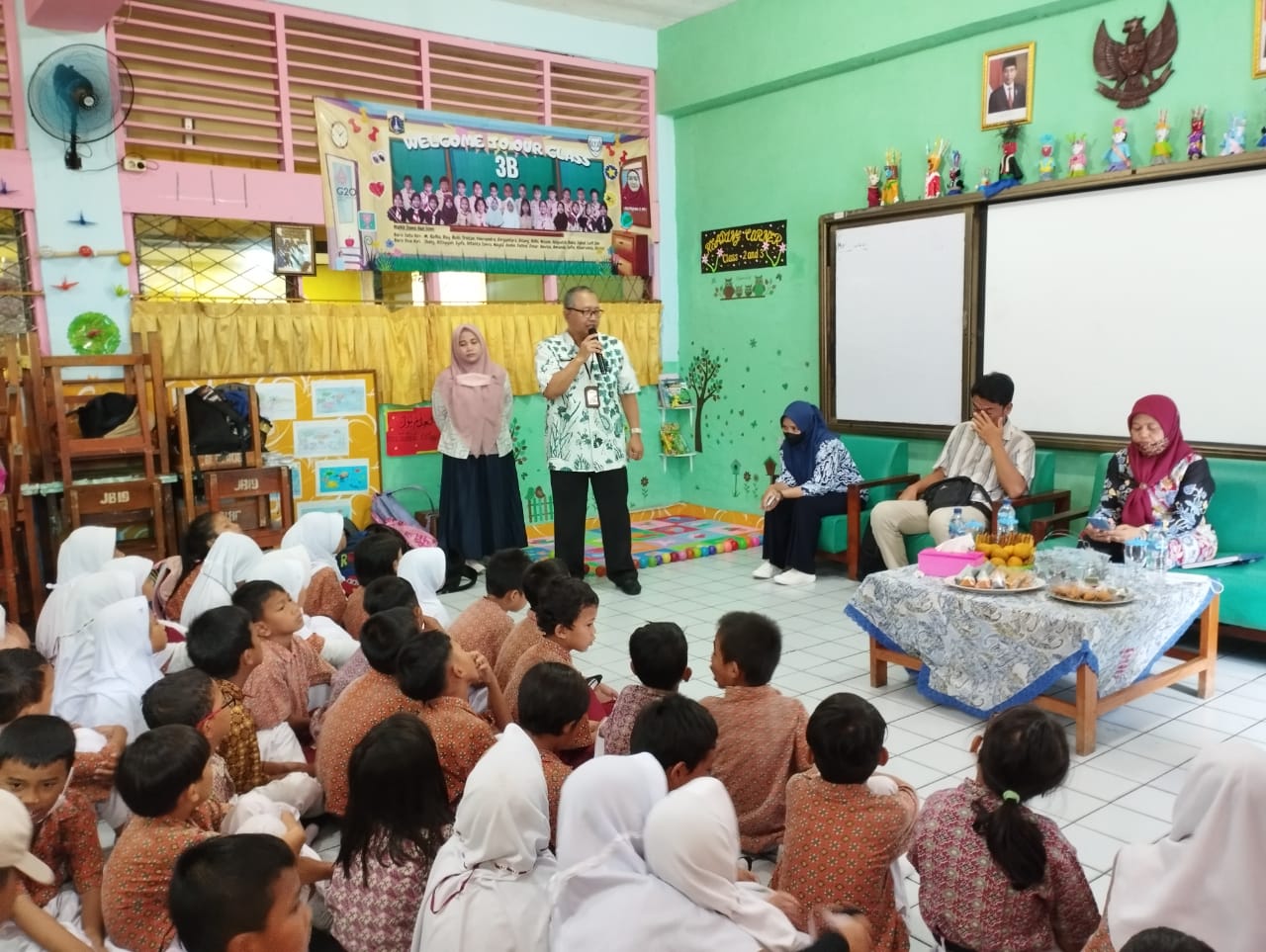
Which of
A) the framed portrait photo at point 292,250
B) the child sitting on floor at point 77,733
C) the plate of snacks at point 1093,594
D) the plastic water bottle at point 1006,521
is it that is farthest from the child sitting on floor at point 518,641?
the framed portrait photo at point 292,250

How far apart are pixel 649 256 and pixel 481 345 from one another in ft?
6.30

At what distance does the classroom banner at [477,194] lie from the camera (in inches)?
246

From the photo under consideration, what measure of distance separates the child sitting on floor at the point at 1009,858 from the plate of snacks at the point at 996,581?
163cm

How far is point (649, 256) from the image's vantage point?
7.62 meters

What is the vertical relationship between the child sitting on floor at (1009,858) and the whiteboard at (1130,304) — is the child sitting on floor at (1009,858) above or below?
below

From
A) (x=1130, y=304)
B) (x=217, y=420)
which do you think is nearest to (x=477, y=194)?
(x=217, y=420)

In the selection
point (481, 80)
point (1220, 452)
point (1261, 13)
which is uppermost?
point (481, 80)

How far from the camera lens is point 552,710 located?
2350 mm

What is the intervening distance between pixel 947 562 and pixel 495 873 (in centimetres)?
246

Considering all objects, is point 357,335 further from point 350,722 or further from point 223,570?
point 350,722

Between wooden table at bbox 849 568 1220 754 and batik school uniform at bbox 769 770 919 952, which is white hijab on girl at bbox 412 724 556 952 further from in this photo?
wooden table at bbox 849 568 1220 754

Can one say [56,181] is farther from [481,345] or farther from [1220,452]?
[1220,452]

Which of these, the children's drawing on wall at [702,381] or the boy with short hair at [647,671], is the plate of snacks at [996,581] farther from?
the children's drawing on wall at [702,381]

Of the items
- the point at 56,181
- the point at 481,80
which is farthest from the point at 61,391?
the point at 481,80
